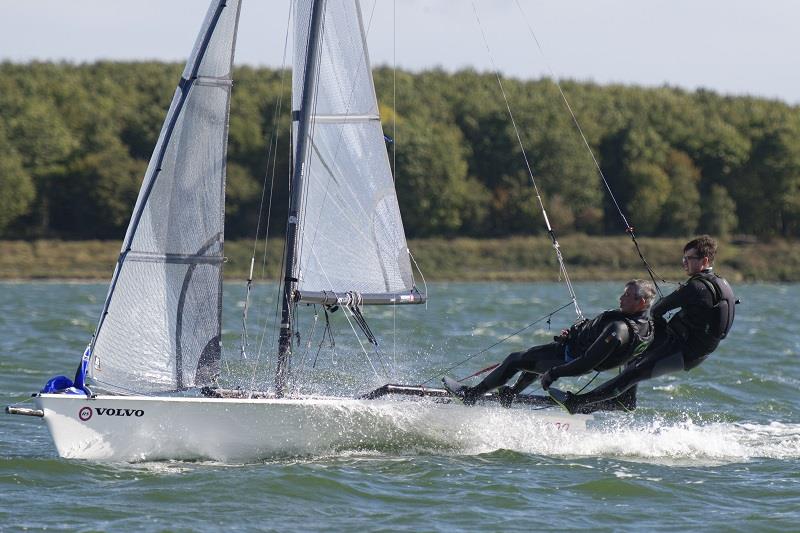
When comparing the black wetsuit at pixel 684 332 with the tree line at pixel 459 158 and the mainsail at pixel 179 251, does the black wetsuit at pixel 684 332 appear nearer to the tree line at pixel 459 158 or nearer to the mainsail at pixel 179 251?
the mainsail at pixel 179 251

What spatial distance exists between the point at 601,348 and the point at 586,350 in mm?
230

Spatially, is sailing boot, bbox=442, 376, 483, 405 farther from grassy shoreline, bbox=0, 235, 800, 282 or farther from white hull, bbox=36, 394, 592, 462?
grassy shoreline, bbox=0, 235, 800, 282

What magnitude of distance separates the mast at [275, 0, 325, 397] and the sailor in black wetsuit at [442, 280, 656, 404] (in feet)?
4.45

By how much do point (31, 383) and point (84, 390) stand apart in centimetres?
535

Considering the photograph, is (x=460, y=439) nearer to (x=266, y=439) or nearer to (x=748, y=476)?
(x=266, y=439)

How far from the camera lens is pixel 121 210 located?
53.7m

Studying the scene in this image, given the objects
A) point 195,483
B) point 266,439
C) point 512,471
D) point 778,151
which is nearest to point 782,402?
point 512,471

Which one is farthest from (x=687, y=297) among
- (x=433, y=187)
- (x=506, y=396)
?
(x=433, y=187)

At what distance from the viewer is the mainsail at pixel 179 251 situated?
1039 centimetres

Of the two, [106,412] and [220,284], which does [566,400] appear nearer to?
[220,284]

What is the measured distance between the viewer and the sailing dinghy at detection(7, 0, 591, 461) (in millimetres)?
10133

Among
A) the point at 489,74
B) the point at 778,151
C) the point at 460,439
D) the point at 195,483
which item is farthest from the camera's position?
the point at 489,74

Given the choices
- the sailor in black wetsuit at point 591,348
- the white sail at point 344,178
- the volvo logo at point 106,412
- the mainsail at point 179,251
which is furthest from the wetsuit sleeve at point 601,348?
the volvo logo at point 106,412

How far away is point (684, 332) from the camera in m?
10.4
